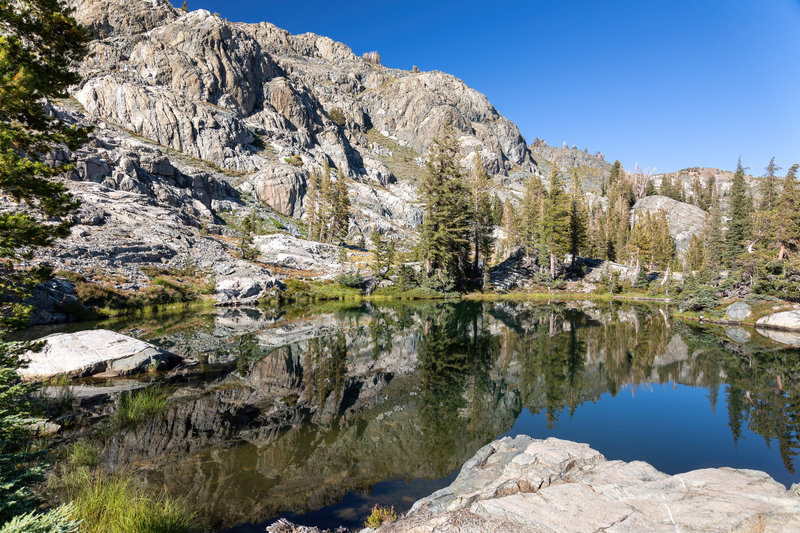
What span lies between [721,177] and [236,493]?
265m

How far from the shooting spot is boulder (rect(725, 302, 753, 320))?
3634 cm

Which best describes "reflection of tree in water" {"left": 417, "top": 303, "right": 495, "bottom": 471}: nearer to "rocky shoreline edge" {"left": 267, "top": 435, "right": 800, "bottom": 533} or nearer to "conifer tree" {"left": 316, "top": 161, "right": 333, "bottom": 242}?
"rocky shoreline edge" {"left": 267, "top": 435, "right": 800, "bottom": 533}

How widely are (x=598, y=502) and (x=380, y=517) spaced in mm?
4217

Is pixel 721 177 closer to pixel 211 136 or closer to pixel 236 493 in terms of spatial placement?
pixel 211 136

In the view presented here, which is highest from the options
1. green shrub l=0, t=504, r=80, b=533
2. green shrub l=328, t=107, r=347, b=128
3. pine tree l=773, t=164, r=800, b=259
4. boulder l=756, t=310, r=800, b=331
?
green shrub l=328, t=107, r=347, b=128

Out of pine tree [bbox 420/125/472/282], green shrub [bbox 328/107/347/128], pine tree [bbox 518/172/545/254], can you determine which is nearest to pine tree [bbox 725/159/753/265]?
pine tree [bbox 518/172/545/254]

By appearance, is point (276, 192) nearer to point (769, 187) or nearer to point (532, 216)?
point (532, 216)

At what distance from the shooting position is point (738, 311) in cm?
3703

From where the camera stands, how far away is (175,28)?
397 feet

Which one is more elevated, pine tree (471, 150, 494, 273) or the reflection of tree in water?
pine tree (471, 150, 494, 273)

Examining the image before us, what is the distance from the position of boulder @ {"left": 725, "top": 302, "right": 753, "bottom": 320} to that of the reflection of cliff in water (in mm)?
9206

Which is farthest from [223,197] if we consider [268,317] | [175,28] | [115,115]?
[175,28]

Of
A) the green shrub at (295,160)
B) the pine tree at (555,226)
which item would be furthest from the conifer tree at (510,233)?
the green shrub at (295,160)

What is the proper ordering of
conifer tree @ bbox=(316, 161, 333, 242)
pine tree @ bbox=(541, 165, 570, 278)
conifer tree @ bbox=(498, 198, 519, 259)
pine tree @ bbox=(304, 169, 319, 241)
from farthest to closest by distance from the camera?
conifer tree @ bbox=(498, 198, 519, 259)
pine tree @ bbox=(304, 169, 319, 241)
conifer tree @ bbox=(316, 161, 333, 242)
pine tree @ bbox=(541, 165, 570, 278)
